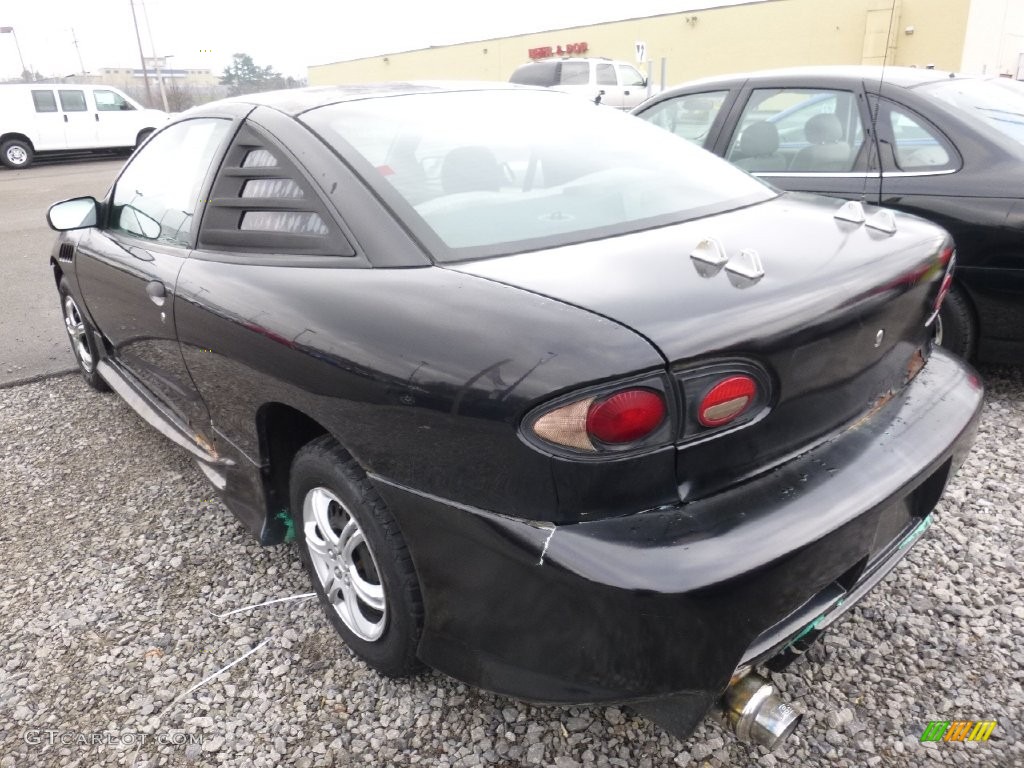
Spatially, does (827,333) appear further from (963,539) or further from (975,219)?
(975,219)

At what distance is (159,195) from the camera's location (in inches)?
119

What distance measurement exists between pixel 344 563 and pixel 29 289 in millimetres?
6174

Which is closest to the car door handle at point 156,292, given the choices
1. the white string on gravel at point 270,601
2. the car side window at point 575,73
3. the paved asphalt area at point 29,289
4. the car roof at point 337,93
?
the car roof at point 337,93

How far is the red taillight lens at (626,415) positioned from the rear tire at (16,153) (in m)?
21.2

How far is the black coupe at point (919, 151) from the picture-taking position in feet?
11.1

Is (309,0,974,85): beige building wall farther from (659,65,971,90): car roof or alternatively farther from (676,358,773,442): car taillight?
(676,358,773,442): car taillight

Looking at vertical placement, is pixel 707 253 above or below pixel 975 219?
above

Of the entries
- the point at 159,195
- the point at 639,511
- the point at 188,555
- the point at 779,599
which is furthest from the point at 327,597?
the point at 159,195

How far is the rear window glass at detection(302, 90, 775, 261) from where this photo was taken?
2.01 meters

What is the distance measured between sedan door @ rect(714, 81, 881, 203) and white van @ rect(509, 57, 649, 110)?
17.1 meters

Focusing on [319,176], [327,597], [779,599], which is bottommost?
[327,597]

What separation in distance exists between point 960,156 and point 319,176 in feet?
9.68

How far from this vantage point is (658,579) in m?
1.43

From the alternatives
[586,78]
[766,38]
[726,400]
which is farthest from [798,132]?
[766,38]
